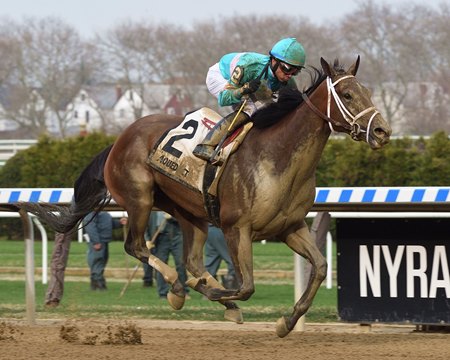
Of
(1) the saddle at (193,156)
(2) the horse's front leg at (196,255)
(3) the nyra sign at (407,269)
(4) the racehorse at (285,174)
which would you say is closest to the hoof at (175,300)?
(4) the racehorse at (285,174)

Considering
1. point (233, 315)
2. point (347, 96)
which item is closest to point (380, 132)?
point (347, 96)

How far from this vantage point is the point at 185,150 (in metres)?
7.86

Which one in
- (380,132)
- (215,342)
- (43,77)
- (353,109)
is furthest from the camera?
(43,77)

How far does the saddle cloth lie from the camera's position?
7781mm

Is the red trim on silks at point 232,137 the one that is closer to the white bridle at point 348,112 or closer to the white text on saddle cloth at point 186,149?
the white text on saddle cloth at point 186,149

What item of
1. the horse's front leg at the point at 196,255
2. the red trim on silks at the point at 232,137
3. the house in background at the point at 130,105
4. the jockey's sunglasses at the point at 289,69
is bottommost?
the house in background at the point at 130,105

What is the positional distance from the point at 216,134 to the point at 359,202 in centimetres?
120

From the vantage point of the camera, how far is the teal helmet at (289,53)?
7383mm

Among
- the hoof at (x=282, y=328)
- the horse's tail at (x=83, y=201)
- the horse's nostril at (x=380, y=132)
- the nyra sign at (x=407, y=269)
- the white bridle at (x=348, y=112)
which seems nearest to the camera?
the horse's nostril at (x=380, y=132)

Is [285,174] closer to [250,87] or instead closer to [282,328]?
[250,87]

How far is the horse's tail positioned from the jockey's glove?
1.49 meters

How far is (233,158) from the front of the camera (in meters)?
7.51

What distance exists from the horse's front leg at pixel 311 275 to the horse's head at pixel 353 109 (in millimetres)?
788

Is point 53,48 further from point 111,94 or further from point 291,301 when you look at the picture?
point 291,301
